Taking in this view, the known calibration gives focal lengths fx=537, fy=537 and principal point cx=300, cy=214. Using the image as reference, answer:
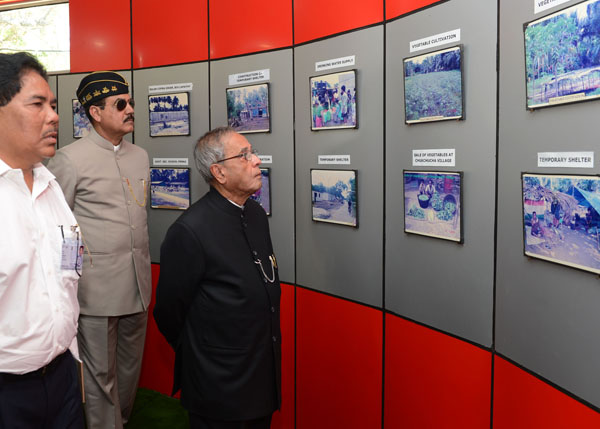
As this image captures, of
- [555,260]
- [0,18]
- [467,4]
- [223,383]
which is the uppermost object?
[0,18]

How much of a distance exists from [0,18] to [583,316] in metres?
5.11

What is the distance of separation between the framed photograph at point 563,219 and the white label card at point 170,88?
2.51 m

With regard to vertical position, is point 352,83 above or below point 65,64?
below

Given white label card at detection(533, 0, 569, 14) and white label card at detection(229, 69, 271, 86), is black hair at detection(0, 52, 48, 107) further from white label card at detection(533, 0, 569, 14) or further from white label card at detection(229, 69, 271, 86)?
white label card at detection(229, 69, 271, 86)

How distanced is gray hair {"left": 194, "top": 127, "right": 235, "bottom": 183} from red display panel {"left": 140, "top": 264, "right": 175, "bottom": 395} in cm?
199

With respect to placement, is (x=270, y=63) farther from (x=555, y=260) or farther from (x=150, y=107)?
(x=555, y=260)

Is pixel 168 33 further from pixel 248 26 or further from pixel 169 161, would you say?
pixel 169 161

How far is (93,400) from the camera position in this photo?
3037mm

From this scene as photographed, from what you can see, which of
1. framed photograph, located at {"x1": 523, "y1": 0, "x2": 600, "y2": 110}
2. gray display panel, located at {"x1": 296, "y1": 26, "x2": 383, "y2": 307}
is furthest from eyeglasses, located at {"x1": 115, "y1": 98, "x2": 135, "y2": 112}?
framed photograph, located at {"x1": 523, "y1": 0, "x2": 600, "y2": 110}

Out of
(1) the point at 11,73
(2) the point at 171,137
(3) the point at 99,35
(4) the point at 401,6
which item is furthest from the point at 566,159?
(3) the point at 99,35

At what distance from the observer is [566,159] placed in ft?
5.60

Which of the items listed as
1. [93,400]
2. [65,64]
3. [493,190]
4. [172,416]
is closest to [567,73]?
[493,190]

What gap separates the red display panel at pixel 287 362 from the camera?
3299 mm

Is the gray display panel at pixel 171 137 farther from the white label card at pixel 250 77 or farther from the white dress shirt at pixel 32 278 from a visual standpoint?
the white dress shirt at pixel 32 278
